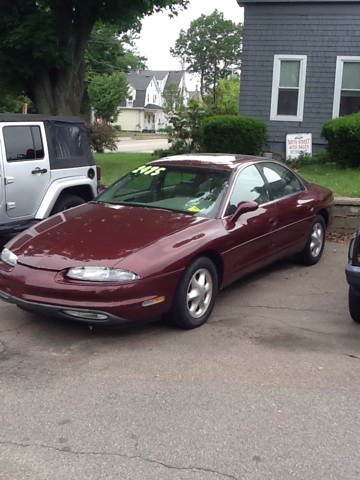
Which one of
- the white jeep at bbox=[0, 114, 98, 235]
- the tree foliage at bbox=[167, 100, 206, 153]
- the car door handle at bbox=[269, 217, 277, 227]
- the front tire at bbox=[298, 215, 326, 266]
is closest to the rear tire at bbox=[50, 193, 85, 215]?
the white jeep at bbox=[0, 114, 98, 235]

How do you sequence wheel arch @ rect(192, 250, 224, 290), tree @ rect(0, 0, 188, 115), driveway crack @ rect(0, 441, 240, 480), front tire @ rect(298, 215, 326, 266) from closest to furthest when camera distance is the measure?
driveway crack @ rect(0, 441, 240, 480), wheel arch @ rect(192, 250, 224, 290), front tire @ rect(298, 215, 326, 266), tree @ rect(0, 0, 188, 115)

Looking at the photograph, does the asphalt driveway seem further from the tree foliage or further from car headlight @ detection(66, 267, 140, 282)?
the tree foliage

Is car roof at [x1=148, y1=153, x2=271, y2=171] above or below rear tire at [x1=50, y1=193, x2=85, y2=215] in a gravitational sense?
above

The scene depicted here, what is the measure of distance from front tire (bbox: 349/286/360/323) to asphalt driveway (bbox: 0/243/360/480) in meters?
0.14

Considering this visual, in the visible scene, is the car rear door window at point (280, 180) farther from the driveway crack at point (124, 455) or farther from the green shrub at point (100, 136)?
the green shrub at point (100, 136)

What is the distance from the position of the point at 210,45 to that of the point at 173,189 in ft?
270

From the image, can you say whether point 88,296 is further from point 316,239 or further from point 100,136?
point 100,136

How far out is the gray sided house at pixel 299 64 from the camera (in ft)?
50.6

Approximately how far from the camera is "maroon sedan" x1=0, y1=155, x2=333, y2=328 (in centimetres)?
458

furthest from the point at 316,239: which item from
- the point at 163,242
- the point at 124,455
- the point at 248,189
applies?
the point at 124,455

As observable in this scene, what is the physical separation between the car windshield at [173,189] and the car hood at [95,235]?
7.4 inches

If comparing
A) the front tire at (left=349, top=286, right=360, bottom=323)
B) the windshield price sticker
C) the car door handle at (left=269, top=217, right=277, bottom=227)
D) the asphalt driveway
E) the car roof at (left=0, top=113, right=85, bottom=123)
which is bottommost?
the asphalt driveway

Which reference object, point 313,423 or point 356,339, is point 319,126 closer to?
point 356,339

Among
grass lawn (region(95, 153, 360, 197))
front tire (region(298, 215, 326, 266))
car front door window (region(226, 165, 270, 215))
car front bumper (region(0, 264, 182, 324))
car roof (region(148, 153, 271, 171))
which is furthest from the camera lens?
grass lawn (region(95, 153, 360, 197))
